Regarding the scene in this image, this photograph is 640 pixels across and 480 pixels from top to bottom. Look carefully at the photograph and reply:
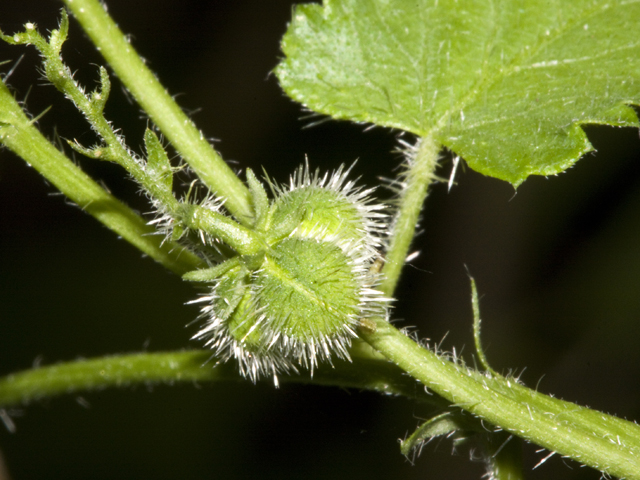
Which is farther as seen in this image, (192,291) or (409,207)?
(192,291)

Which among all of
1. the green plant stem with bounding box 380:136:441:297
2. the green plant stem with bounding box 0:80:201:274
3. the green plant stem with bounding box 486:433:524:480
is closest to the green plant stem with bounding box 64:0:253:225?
the green plant stem with bounding box 0:80:201:274

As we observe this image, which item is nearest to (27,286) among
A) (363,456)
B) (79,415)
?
(79,415)

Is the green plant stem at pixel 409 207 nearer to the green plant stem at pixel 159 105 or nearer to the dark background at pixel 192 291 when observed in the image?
the green plant stem at pixel 159 105

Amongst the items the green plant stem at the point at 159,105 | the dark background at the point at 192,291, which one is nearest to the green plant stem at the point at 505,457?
the green plant stem at the point at 159,105

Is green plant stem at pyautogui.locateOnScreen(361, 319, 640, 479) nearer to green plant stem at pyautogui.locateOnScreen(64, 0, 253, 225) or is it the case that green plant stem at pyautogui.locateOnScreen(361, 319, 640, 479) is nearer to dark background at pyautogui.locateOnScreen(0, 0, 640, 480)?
green plant stem at pyautogui.locateOnScreen(64, 0, 253, 225)

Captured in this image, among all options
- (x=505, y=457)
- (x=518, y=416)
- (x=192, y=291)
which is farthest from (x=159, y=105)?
(x=192, y=291)

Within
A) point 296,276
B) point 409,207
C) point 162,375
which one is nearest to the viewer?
point 296,276

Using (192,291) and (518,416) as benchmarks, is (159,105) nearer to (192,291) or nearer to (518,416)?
(518,416)
